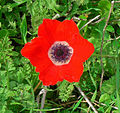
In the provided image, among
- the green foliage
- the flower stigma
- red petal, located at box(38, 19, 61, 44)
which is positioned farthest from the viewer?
the green foliage

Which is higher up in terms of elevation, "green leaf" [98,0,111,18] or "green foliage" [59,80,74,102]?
"green leaf" [98,0,111,18]

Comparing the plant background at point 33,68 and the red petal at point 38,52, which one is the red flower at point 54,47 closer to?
the red petal at point 38,52

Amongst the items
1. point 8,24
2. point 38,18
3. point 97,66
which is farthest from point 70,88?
point 8,24

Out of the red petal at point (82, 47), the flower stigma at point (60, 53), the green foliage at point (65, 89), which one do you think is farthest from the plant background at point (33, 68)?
the red petal at point (82, 47)

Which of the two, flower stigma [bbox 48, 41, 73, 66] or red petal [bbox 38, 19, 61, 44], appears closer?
red petal [bbox 38, 19, 61, 44]

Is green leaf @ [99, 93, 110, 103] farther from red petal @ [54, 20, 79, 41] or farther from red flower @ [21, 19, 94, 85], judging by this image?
red petal @ [54, 20, 79, 41]

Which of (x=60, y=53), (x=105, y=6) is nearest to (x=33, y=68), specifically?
(x=60, y=53)

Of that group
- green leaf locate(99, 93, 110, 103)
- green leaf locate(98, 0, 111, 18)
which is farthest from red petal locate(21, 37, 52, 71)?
green leaf locate(98, 0, 111, 18)

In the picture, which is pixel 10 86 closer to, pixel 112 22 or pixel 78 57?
pixel 78 57

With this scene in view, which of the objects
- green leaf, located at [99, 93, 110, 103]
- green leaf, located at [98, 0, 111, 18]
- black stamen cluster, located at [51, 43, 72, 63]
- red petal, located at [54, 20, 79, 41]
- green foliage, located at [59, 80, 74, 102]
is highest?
green leaf, located at [98, 0, 111, 18]
